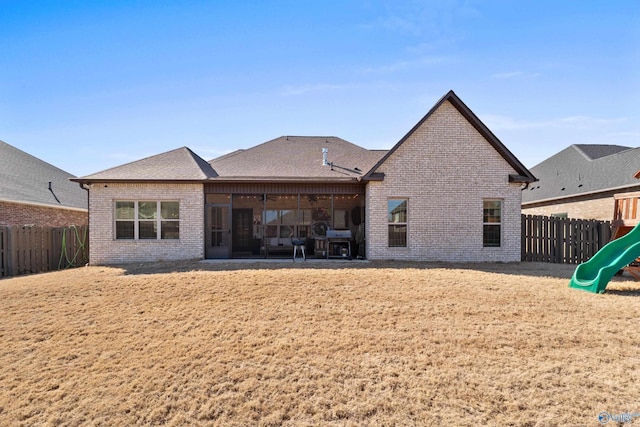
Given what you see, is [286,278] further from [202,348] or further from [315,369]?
[315,369]

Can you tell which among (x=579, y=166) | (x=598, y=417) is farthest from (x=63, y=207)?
(x=579, y=166)

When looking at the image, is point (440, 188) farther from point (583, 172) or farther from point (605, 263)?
point (583, 172)

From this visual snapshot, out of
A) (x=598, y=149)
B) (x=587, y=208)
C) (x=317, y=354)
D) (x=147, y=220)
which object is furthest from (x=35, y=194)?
(x=598, y=149)

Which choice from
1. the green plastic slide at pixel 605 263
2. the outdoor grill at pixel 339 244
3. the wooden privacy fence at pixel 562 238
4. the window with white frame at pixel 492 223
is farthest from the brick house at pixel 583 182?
the outdoor grill at pixel 339 244

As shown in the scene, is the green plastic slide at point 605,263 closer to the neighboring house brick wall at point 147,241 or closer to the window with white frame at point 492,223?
the window with white frame at point 492,223

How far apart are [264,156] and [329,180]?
4079mm

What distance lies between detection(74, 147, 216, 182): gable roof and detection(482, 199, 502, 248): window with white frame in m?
10.5

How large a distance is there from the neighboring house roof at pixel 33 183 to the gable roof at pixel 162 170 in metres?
5.53

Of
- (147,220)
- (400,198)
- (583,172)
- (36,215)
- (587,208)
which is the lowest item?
(147,220)

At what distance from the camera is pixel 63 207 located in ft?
57.9

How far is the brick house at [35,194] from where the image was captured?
15.2 metres

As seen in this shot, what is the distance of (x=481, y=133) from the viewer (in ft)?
41.7

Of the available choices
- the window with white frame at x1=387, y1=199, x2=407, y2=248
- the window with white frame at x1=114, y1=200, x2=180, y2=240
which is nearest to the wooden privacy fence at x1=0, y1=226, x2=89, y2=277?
the window with white frame at x1=114, y1=200, x2=180, y2=240

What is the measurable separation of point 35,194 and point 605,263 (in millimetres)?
22746
